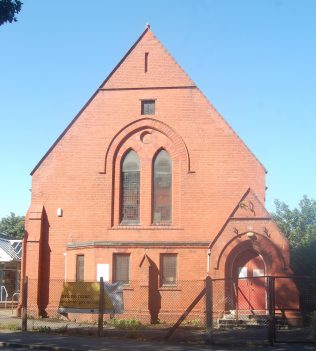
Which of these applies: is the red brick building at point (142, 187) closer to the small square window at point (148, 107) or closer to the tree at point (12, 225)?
the small square window at point (148, 107)

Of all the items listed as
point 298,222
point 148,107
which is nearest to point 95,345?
point 148,107

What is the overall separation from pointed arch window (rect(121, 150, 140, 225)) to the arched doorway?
5.43m

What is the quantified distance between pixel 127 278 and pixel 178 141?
7127 mm

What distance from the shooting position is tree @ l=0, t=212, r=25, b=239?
78750 mm

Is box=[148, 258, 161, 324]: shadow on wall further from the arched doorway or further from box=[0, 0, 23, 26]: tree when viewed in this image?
box=[0, 0, 23, 26]: tree

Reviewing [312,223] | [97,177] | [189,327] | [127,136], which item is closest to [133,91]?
[127,136]

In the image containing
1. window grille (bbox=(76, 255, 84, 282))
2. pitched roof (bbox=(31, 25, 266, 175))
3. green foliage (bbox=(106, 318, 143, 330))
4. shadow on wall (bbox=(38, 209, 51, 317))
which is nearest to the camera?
green foliage (bbox=(106, 318, 143, 330))

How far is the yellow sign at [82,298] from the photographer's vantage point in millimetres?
18516

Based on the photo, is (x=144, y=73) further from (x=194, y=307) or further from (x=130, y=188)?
(x=194, y=307)

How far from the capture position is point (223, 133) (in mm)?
27125

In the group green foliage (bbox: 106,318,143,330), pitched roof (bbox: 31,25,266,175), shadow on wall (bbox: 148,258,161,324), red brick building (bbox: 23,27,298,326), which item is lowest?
green foliage (bbox: 106,318,143,330)

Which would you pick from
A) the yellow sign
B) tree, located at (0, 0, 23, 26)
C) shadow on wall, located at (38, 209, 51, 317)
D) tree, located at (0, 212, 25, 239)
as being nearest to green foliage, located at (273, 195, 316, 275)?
shadow on wall, located at (38, 209, 51, 317)

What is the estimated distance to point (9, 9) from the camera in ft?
42.5

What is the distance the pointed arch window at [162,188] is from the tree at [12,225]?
5488 centimetres
